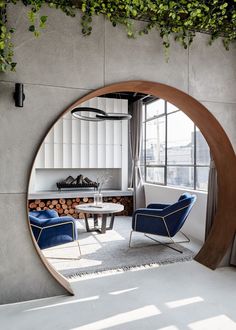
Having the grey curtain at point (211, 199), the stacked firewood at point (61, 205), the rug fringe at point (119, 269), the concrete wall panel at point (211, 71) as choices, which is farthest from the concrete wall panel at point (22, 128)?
the stacked firewood at point (61, 205)

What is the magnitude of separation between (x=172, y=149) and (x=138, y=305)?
427 cm

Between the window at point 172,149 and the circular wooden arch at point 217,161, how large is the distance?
5.23 feet

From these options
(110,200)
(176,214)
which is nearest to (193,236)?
(176,214)

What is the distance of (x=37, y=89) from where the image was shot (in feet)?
8.26

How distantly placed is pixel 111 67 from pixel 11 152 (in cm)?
130

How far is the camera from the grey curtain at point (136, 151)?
683cm

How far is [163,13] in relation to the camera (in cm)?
280

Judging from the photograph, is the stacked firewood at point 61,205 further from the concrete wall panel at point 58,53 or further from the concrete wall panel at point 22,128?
the concrete wall panel at point 58,53

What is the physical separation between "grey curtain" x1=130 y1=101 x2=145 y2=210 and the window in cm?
32

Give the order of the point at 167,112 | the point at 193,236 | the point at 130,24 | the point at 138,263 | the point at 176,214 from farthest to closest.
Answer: the point at 167,112 < the point at 193,236 < the point at 176,214 < the point at 138,263 < the point at 130,24

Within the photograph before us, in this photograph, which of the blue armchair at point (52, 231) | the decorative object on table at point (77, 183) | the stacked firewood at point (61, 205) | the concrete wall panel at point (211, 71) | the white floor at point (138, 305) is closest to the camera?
the white floor at point (138, 305)

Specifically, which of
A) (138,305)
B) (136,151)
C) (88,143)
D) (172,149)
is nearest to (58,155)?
(88,143)

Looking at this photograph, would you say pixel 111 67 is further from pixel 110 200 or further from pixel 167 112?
pixel 110 200

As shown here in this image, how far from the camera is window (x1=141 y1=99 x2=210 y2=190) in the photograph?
528 centimetres
